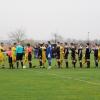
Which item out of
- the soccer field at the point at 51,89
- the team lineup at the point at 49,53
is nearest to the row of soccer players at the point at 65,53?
the team lineup at the point at 49,53

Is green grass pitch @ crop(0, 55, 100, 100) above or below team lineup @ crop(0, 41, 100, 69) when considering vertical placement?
below

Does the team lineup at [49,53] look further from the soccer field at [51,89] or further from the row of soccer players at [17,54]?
the soccer field at [51,89]

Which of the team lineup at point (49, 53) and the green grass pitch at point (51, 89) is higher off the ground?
the team lineup at point (49, 53)

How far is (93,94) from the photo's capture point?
17094 millimetres

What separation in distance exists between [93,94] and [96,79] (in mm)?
5951

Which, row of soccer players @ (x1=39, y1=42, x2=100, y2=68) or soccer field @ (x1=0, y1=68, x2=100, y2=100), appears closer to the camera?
soccer field @ (x1=0, y1=68, x2=100, y2=100)

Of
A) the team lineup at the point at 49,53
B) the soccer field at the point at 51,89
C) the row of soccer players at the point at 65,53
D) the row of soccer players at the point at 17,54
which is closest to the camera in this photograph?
the soccer field at the point at 51,89

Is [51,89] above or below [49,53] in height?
below

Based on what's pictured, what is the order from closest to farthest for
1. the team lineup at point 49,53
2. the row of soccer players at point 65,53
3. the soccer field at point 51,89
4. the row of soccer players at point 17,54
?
the soccer field at point 51,89, the row of soccer players at point 17,54, the team lineup at point 49,53, the row of soccer players at point 65,53

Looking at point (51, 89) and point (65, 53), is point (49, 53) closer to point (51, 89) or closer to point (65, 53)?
point (65, 53)

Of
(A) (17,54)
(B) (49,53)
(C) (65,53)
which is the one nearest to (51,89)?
(A) (17,54)

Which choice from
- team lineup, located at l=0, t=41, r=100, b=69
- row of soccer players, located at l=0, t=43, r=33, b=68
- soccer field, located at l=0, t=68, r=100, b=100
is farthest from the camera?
team lineup, located at l=0, t=41, r=100, b=69

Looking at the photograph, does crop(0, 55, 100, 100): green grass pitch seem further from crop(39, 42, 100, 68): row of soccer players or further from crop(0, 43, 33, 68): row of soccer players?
crop(39, 42, 100, 68): row of soccer players

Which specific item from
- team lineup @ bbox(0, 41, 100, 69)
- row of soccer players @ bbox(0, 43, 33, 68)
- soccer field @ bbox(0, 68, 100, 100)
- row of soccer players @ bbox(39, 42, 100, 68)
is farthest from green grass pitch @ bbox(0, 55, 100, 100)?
row of soccer players @ bbox(39, 42, 100, 68)
